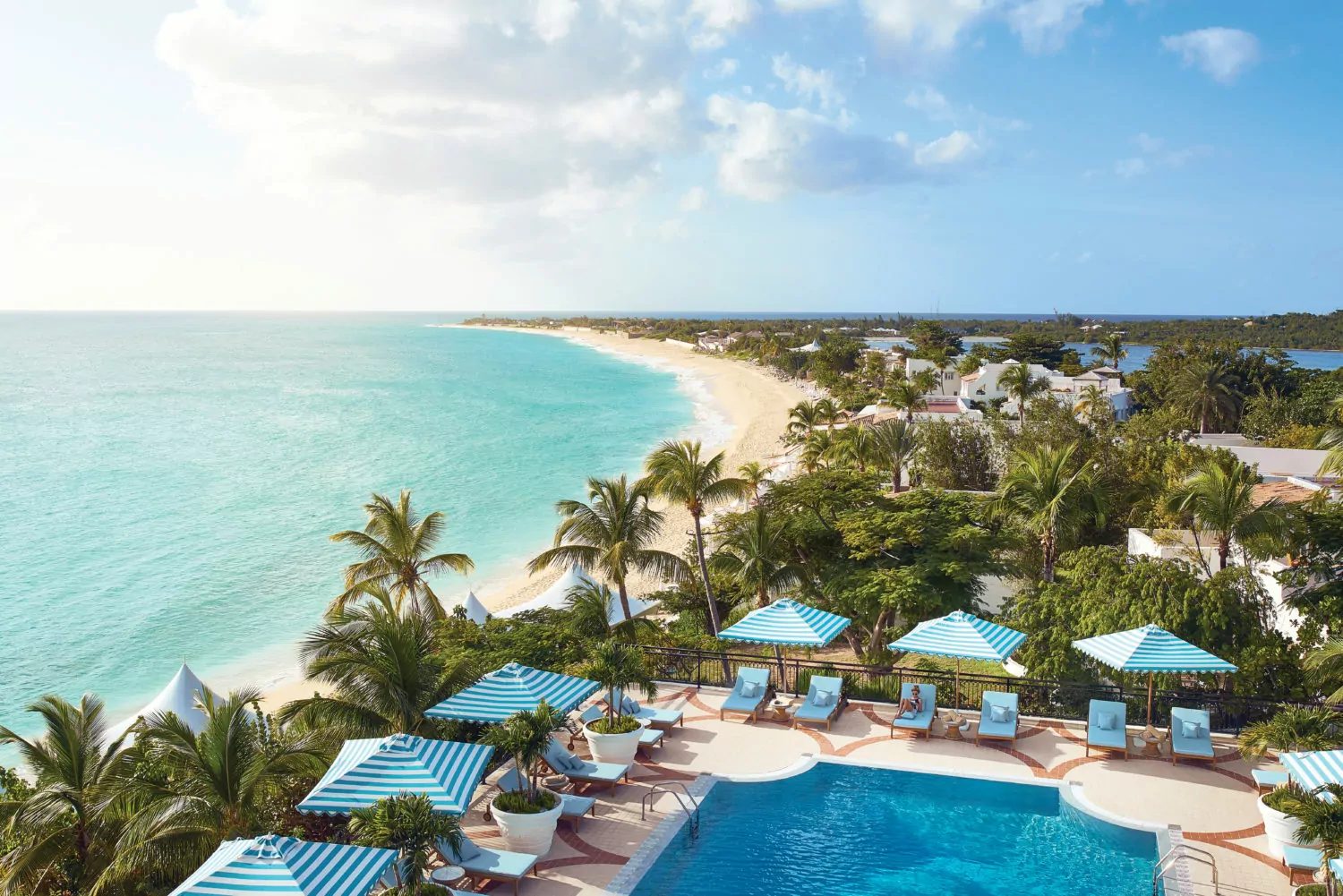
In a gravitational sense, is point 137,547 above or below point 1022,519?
below

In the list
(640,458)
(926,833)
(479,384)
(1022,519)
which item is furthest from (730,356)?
(926,833)

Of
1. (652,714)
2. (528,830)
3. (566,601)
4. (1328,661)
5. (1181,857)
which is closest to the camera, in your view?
(1181,857)

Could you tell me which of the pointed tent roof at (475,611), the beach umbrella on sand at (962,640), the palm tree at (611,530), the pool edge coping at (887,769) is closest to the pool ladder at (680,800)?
the pool edge coping at (887,769)

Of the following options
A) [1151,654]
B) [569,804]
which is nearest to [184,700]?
[569,804]

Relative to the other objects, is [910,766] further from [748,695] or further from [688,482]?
[688,482]

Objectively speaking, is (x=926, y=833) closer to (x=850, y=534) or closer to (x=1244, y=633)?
(x=1244, y=633)

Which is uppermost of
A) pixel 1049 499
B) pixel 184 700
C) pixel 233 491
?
pixel 1049 499

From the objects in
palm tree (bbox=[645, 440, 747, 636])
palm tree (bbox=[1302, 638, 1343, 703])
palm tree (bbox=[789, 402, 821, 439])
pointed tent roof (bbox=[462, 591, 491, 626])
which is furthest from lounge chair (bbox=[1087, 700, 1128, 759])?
palm tree (bbox=[789, 402, 821, 439])
